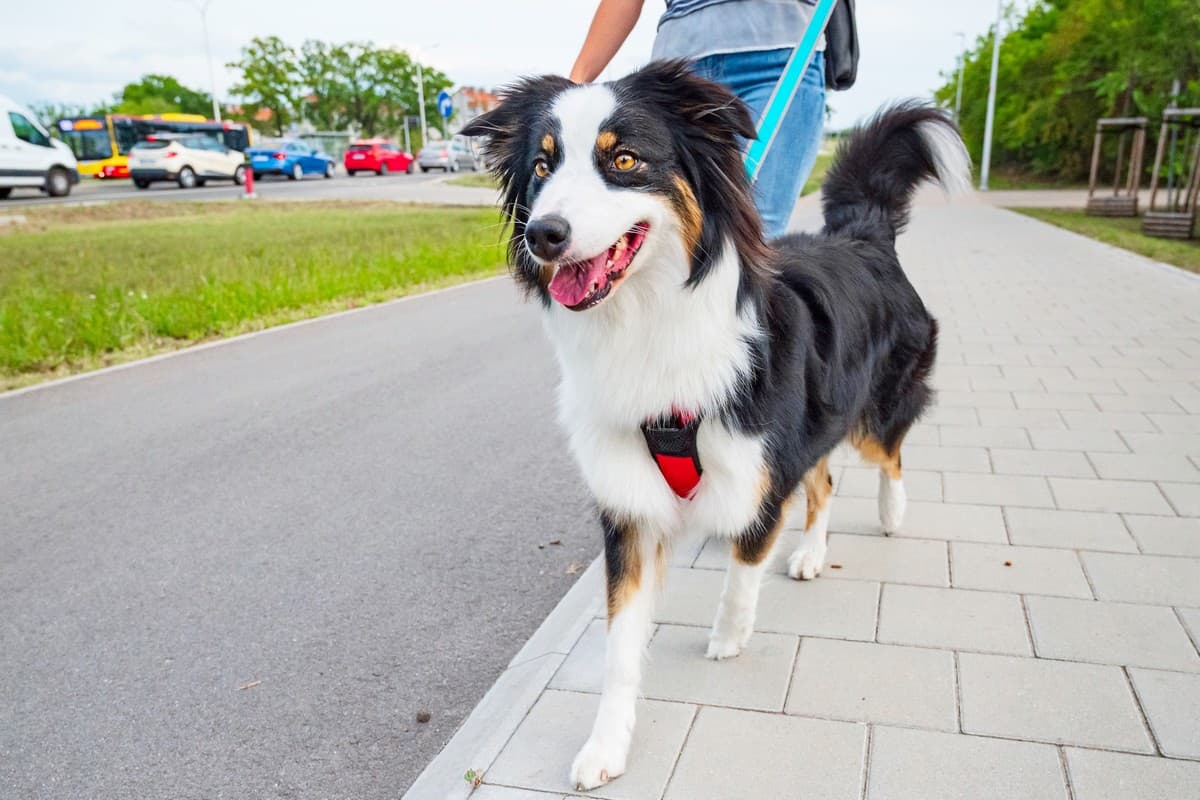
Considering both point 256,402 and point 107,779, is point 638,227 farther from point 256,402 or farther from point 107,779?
point 256,402

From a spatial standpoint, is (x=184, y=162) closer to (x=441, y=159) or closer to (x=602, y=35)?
(x=441, y=159)

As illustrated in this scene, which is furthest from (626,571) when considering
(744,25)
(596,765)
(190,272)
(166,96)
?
(166,96)

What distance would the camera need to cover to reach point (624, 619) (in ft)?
8.05

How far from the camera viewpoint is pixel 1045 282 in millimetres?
10617

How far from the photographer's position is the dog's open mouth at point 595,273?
7.11 ft

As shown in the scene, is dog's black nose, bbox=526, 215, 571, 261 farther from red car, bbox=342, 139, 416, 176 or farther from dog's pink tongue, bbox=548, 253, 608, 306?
red car, bbox=342, 139, 416, 176

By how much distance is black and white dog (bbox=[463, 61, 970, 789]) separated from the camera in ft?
7.38

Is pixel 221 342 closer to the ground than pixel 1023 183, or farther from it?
farther from it

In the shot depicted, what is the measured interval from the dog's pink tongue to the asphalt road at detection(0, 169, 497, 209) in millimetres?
22132

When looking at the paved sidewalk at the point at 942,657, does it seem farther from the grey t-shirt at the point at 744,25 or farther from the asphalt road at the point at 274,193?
the asphalt road at the point at 274,193

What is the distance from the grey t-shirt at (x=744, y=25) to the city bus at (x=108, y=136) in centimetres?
3947

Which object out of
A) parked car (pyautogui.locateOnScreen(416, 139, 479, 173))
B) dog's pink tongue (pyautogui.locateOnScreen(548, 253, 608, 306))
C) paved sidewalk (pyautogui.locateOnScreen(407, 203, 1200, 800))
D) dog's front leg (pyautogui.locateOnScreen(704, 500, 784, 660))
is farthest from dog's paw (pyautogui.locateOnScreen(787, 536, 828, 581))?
parked car (pyautogui.locateOnScreen(416, 139, 479, 173))

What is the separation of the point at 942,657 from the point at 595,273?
166 cm

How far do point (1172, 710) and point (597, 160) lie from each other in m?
2.18
